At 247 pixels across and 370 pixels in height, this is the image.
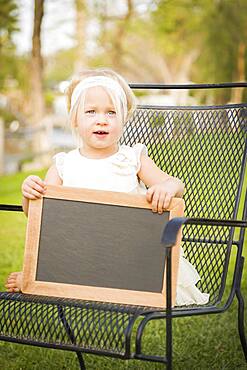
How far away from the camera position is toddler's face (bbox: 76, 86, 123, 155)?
2602 millimetres

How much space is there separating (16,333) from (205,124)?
1.27m

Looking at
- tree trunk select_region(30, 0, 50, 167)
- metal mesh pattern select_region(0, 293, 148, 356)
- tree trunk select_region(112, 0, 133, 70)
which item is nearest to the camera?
metal mesh pattern select_region(0, 293, 148, 356)

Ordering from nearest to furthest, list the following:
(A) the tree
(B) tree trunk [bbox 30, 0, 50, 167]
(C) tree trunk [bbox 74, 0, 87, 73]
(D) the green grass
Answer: (D) the green grass, (B) tree trunk [bbox 30, 0, 50, 167], (C) tree trunk [bbox 74, 0, 87, 73], (A) the tree

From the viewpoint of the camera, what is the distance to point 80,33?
16750mm

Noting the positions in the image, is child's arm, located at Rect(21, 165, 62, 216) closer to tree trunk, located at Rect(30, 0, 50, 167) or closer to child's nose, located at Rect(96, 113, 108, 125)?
child's nose, located at Rect(96, 113, 108, 125)

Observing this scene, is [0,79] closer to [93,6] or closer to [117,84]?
[93,6]

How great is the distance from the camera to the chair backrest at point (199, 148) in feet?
10.0

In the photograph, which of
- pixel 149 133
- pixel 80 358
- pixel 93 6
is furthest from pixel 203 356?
pixel 93 6

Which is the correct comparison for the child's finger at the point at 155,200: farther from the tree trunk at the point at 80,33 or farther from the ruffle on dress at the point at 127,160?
the tree trunk at the point at 80,33

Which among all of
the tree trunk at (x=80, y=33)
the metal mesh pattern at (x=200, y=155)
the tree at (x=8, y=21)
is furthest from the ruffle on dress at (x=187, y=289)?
the tree at (x=8, y=21)

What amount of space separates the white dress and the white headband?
0.15 m

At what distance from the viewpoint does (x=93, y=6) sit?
19.0 metres

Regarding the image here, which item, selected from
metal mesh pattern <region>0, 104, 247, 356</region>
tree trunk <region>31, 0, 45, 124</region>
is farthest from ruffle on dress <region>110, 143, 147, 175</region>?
tree trunk <region>31, 0, 45, 124</region>

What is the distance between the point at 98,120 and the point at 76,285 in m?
0.52
